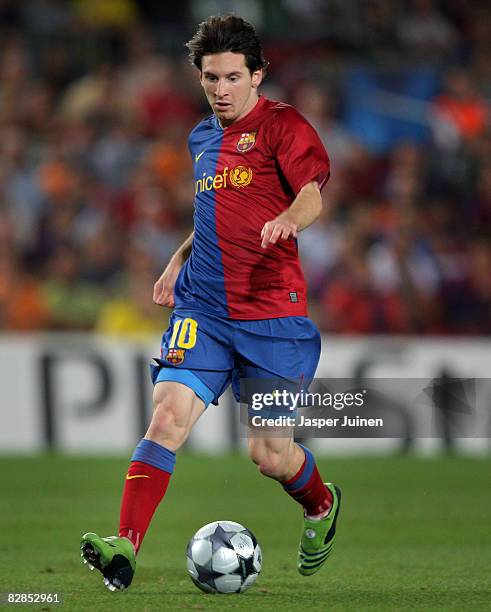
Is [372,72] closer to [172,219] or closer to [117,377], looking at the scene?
[172,219]

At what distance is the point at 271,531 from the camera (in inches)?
301

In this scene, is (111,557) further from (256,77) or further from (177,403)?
(256,77)

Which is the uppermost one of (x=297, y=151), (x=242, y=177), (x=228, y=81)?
(x=228, y=81)

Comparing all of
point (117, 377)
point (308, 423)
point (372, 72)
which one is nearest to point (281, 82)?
point (372, 72)

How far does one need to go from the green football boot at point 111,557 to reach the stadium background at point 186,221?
13.7 feet

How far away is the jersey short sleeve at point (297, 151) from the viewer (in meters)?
5.32

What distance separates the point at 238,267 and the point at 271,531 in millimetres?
2542

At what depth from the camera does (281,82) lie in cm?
1500

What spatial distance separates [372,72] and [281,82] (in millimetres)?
1121

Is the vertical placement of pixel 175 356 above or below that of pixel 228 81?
below

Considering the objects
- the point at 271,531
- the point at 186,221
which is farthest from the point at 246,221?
the point at 186,221

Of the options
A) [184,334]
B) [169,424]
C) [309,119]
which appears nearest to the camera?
[169,424]

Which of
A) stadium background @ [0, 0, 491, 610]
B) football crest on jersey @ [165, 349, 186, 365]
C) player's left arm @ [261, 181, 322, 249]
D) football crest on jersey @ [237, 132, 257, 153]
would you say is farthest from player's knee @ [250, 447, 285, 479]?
stadium background @ [0, 0, 491, 610]

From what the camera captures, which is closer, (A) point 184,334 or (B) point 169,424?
(B) point 169,424
